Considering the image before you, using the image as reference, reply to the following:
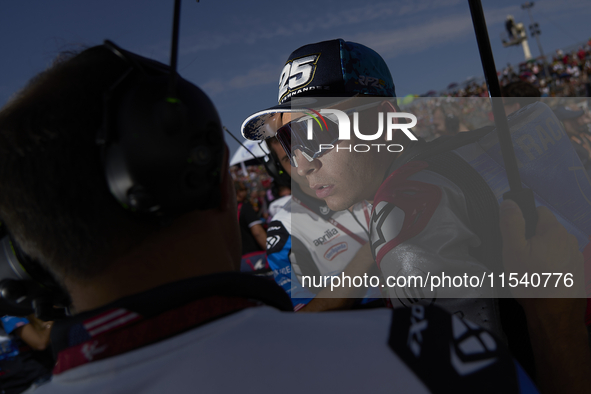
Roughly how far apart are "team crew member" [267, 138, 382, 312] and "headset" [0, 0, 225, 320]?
1821 mm

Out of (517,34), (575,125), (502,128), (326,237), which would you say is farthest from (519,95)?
(517,34)

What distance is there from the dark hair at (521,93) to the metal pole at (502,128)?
10.6 ft

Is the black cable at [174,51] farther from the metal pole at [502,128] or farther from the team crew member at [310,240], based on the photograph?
the team crew member at [310,240]

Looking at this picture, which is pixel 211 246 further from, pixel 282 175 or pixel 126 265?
pixel 282 175

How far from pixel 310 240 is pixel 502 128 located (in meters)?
1.80

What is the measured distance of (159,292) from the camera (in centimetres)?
65

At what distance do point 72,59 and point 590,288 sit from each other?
1625 mm

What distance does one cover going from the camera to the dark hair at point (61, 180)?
688 millimetres

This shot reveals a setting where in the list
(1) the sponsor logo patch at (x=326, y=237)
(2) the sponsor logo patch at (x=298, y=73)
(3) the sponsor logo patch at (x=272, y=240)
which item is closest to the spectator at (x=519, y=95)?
(1) the sponsor logo patch at (x=326, y=237)

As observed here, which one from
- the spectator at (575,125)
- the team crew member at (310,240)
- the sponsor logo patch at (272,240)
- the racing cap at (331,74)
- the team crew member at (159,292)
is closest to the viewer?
the team crew member at (159,292)

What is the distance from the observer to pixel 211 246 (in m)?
0.81

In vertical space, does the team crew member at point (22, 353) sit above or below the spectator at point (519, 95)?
below

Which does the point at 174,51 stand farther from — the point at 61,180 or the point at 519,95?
the point at 519,95

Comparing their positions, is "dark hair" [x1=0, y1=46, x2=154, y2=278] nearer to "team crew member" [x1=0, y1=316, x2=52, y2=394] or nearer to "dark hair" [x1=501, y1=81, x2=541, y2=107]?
"team crew member" [x1=0, y1=316, x2=52, y2=394]
